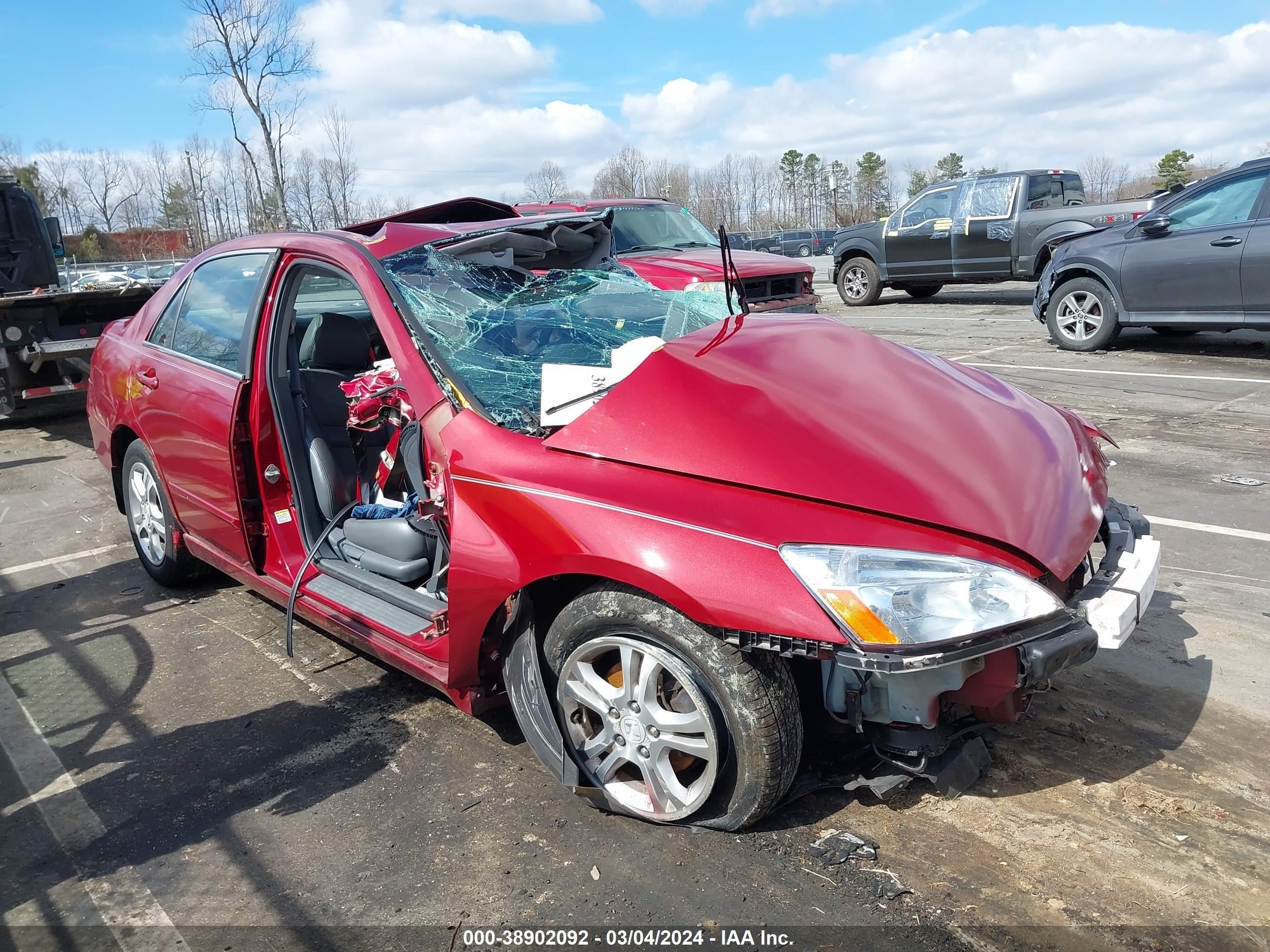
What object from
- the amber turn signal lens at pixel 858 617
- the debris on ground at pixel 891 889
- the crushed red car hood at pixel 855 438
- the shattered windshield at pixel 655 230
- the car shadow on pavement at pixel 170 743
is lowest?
the car shadow on pavement at pixel 170 743

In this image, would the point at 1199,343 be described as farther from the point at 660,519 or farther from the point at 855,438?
the point at 660,519

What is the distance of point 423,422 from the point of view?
3002 mm

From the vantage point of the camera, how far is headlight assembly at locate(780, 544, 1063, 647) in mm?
2203

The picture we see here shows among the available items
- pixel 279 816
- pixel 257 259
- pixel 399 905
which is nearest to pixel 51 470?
pixel 257 259

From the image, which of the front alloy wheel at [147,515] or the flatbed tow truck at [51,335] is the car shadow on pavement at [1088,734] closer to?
the front alloy wheel at [147,515]

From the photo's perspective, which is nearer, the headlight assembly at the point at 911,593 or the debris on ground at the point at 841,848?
the headlight assembly at the point at 911,593

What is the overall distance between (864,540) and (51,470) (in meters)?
7.60

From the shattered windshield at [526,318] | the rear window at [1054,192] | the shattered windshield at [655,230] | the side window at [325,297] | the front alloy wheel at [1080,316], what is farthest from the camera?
the rear window at [1054,192]

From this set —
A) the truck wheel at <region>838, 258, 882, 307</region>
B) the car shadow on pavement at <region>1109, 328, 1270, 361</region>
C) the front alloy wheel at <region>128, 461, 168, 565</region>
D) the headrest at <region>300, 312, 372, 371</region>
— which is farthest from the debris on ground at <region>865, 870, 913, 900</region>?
the truck wheel at <region>838, 258, 882, 307</region>

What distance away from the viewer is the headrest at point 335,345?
4.20m

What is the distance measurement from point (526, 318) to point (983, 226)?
1267 cm

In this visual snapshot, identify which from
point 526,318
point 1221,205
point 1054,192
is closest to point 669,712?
point 526,318

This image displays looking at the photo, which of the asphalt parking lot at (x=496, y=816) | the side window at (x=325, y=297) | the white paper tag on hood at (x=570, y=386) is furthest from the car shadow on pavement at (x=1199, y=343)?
the white paper tag on hood at (x=570, y=386)

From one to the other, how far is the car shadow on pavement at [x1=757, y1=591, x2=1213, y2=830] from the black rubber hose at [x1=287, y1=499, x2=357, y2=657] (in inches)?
78.6
